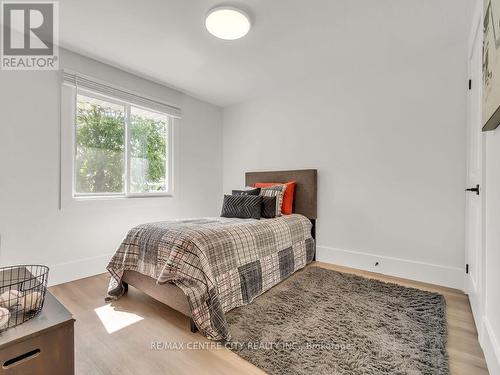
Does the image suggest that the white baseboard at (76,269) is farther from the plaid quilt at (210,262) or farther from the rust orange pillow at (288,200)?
the rust orange pillow at (288,200)

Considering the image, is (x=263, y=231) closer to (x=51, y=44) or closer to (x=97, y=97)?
(x=97, y=97)

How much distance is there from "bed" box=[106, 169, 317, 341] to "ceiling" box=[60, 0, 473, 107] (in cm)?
173

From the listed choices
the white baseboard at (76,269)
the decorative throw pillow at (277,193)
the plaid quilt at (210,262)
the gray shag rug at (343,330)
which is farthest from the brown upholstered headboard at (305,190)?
the white baseboard at (76,269)

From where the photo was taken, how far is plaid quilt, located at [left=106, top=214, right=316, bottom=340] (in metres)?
1.64

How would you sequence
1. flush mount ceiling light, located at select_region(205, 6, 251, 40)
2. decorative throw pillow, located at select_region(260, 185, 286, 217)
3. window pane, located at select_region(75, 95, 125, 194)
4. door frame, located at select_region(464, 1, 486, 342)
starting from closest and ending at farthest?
1. door frame, located at select_region(464, 1, 486, 342)
2. flush mount ceiling light, located at select_region(205, 6, 251, 40)
3. window pane, located at select_region(75, 95, 125, 194)
4. decorative throw pillow, located at select_region(260, 185, 286, 217)

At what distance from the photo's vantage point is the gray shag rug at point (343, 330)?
138cm

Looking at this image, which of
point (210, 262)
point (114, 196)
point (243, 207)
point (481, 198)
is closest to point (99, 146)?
point (114, 196)

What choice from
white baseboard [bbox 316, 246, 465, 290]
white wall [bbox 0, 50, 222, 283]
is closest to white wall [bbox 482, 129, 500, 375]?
white baseboard [bbox 316, 246, 465, 290]

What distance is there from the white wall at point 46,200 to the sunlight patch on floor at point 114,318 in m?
0.94

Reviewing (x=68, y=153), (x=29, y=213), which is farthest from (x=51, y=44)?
(x=29, y=213)

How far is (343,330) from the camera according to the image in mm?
1685

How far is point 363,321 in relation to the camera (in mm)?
1793

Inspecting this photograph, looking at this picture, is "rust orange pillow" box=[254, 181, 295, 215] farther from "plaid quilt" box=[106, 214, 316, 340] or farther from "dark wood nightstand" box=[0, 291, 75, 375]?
"dark wood nightstand" box=[0, 291, 75, 375]

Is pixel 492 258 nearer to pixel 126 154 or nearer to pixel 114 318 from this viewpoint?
pixel 114 318
